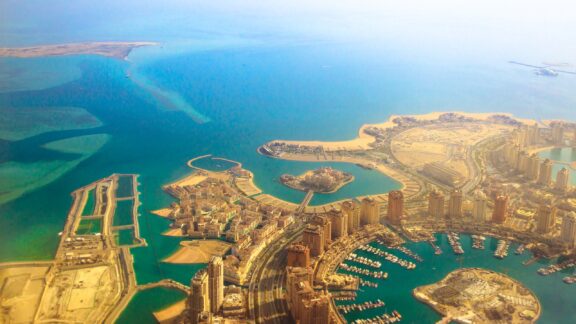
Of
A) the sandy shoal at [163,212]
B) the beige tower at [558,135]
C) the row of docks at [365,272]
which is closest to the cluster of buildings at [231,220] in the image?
the sandy shoal at [163,212]

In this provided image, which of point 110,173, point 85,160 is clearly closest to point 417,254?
point 110,173

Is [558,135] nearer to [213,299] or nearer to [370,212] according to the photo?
[370,212]

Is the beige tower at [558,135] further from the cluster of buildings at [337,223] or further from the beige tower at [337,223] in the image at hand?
the beige tower at [337,223]

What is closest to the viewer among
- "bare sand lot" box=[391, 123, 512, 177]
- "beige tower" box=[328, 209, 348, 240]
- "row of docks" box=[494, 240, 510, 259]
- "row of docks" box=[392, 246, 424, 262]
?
"row of docks" box=[392, 246, 424, 262]

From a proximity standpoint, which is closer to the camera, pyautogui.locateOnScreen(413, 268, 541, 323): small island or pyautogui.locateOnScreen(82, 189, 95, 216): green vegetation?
pyautogui.locateOnScreen(413, 268, 541, 323): small island

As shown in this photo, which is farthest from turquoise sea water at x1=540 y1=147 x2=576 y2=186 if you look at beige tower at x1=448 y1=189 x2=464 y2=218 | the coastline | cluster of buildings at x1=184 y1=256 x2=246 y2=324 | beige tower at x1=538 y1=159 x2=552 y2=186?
cluster of buildings at x1=184 y1=256 x2=246 y2=324

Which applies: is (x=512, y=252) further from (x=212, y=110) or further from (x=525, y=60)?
(x=525, y=60)

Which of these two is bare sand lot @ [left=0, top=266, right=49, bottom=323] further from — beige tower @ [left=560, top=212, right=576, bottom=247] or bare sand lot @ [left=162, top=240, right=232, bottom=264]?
beige tower @ [left=560, top=212, right=576, bottom=247]
